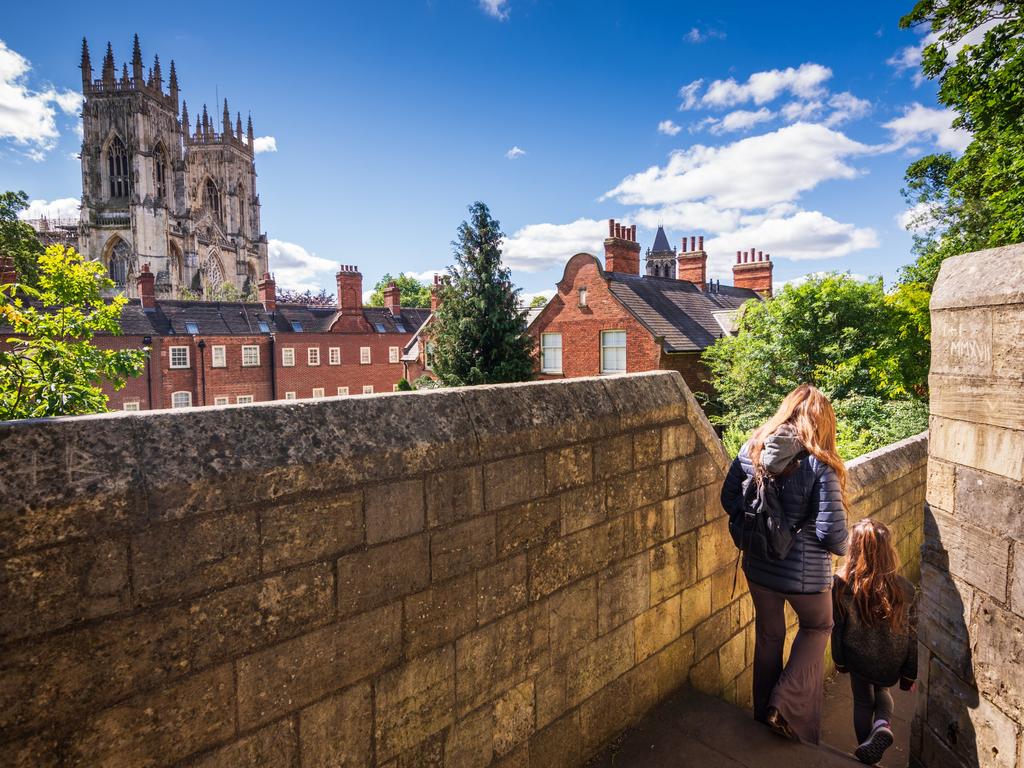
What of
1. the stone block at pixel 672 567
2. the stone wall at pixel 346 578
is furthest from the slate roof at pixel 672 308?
the stone wall at pixel 346 578

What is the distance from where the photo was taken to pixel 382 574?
2.22m

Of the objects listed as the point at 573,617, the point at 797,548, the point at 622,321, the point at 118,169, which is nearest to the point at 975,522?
the point at 797,548

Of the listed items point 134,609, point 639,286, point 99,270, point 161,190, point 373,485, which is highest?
point 161,190

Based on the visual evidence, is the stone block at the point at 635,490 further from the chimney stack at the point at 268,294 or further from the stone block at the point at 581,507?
the chimney stack at the point at 268,294

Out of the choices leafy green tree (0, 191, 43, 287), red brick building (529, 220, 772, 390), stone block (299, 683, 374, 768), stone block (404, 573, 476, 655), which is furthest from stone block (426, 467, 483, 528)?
Answer: leafy green tree (0, 191, 43, 287)

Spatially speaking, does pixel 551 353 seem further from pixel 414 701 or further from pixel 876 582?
pixel 414 701

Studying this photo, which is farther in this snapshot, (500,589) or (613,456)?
(613,456)

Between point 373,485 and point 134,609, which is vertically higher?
point 373,485

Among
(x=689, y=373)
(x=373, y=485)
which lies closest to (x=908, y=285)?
(x=689, y=373)

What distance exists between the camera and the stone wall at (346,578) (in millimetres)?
1564

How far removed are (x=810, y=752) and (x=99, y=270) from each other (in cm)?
1027

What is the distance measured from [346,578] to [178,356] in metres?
37.2

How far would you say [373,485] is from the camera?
2.18m

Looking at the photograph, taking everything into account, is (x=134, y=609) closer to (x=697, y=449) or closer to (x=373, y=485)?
(x=373, y=485)
